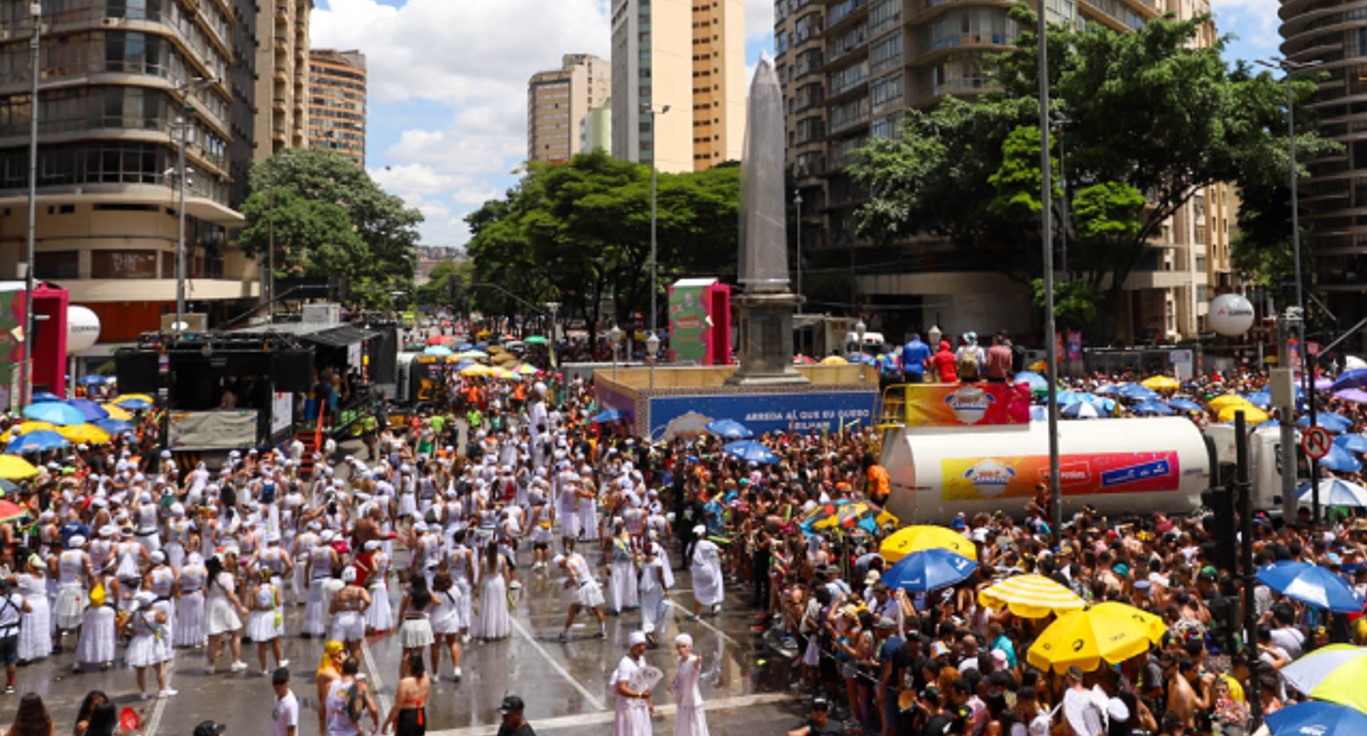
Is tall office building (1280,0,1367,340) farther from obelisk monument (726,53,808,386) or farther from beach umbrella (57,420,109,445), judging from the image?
beach umbrella (57,420,109,445)

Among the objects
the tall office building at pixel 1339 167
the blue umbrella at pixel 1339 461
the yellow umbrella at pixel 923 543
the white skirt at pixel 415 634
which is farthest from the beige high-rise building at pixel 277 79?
the yellow umbrella at pixel 923 543

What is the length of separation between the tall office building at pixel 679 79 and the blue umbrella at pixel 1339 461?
103250 mm

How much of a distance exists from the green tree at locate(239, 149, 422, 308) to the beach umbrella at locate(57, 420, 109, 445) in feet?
110

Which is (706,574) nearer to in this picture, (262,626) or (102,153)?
(262,626)

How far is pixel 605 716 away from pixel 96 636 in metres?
6.32

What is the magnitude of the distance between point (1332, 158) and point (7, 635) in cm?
6674

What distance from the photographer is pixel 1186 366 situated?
3922 centimetres

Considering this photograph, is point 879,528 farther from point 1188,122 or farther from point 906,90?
point 906,90

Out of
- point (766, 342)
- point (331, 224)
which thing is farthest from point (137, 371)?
point (331, 224)

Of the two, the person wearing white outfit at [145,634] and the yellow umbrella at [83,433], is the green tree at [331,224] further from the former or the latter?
the person wearing white outfit at [145,634]

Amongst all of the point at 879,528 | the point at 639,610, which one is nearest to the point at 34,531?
the point at 639,610

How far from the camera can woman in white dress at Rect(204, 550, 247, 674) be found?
500 inches

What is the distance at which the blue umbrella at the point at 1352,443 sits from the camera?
63.1 feet

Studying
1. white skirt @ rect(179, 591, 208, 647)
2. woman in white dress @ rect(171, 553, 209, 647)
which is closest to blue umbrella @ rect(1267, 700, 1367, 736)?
woman in white dress @ rect(171, 553, 209, 647)
